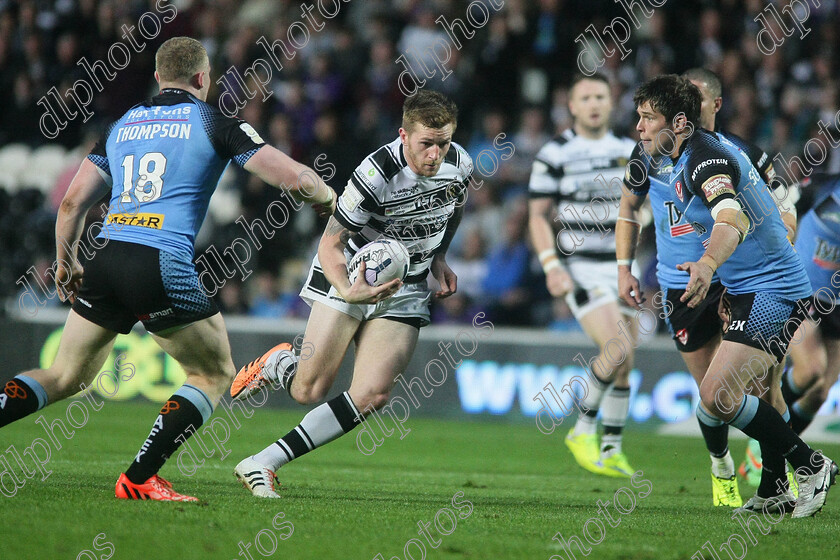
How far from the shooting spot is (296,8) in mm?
15320

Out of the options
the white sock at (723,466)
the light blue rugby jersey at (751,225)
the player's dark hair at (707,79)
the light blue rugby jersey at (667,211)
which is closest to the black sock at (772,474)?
the white sock at (723,466)

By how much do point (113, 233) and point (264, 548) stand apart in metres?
1.90

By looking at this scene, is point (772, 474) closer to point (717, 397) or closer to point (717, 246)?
point (717, 397)

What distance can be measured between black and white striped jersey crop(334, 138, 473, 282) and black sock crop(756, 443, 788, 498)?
218 cm

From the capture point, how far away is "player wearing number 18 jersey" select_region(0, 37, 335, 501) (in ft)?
15.9

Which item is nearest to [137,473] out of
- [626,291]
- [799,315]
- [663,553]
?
[663,553]

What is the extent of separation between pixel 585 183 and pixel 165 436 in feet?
15.6

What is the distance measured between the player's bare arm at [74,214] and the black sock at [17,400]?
58cm

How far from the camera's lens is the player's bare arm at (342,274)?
5.06m

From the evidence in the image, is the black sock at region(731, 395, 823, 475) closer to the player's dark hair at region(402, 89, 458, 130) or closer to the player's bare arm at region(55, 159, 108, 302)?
the player's dark hair at region(402, 89, 458, 130)

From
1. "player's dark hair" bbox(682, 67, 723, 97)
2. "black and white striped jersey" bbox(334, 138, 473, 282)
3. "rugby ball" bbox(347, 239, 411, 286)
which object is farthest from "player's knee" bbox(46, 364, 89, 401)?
"player's dark hair" bbox(682, 67, 723, 97)

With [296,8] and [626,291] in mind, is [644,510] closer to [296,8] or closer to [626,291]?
[626,291]

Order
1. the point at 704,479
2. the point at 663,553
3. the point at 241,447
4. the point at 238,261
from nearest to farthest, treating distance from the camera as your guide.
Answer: the point at 663,553 → the point at 704,479 → the point at 241,447 → the point at 238,261

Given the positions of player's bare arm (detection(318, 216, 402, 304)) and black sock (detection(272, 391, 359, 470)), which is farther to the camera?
black sock (detection(272, 391, 359, 470))
